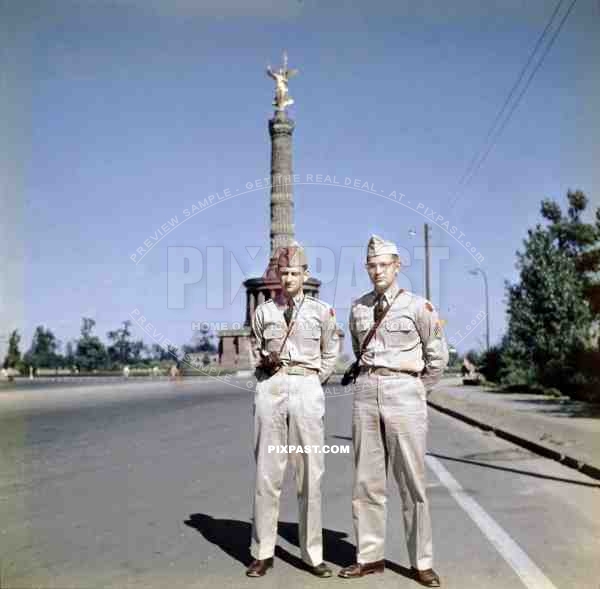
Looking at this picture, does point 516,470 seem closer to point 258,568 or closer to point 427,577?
point 427,577

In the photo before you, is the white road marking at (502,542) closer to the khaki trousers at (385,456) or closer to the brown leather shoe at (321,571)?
the khaki trousers at (385,456)

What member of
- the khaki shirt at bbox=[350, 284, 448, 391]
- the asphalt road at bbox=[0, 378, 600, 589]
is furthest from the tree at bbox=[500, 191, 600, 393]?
the khaki shirt at bbox=[350, 284, 448, 391]

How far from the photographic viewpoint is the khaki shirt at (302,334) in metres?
4.87

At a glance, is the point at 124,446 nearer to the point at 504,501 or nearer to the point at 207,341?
the point at 504,501

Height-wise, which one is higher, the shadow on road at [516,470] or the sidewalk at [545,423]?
the sidewalk at [545,423]

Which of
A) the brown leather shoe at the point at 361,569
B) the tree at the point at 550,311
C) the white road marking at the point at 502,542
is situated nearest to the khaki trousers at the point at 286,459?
the brown leather shoe at the point at 361,569

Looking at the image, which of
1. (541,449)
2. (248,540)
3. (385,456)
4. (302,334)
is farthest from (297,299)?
(541,449)

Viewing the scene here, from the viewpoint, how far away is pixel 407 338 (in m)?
4.73

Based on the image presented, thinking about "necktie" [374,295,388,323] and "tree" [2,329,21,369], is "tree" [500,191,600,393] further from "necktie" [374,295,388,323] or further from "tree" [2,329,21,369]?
"tree" [2,329,21,369]

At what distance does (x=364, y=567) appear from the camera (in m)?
4.60

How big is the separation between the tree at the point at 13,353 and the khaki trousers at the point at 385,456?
6446 centimetres

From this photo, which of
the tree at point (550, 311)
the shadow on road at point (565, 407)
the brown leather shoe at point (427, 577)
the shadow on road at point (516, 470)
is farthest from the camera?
the tree at point (550, 311)

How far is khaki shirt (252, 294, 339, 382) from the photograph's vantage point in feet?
16.0

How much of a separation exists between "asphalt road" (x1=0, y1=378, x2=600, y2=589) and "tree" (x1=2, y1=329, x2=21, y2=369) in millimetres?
57509
